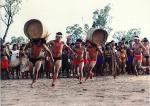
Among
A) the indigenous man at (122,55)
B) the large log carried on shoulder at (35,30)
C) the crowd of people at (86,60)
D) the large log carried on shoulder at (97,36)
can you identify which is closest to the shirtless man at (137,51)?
the crowd of people at (86,60)

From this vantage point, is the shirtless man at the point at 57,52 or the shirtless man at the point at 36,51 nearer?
the shirtless man at the point at 36,51

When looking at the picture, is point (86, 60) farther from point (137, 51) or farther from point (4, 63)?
point (4, 63)

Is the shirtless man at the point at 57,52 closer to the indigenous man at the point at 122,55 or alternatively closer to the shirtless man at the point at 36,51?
the shirtless man at the point at 36,51

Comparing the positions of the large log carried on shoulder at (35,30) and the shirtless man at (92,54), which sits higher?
the large log carried on shoulder at (35,30)

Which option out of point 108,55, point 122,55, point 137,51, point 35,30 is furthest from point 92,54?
point 122,55

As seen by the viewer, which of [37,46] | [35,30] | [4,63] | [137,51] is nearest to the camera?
[37,46]

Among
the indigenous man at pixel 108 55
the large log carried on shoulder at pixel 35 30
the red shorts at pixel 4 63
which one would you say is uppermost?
the large log carried on shoulder at pixel 35 30

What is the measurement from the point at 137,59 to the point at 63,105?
37.7 feet

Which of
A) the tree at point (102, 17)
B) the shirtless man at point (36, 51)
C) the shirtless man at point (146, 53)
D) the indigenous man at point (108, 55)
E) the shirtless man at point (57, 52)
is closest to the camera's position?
the shirtless man at point (36, 51)

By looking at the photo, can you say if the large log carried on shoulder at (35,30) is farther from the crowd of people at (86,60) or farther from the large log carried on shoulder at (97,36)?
the large log carried on shoulder at (97,36)

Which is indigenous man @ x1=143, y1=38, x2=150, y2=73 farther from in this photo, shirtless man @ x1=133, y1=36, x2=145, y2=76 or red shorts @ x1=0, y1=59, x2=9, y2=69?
red shorts @ x1=0, y1=59, x2=9, y2=69

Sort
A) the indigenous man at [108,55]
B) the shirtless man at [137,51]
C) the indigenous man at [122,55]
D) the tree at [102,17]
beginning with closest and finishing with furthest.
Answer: the shirtless man at [137,51], the indigenous man at [108,55], the indigenous man at [122,55], the tree at [102,17]

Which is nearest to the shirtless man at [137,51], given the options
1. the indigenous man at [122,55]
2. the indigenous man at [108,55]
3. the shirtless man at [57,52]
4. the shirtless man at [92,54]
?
the indigenous man at [122,55]

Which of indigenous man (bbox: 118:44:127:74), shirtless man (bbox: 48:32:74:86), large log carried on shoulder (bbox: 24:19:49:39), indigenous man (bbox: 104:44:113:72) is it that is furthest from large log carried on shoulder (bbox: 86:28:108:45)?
indigenous man (bbox: 118:44:127:74)
